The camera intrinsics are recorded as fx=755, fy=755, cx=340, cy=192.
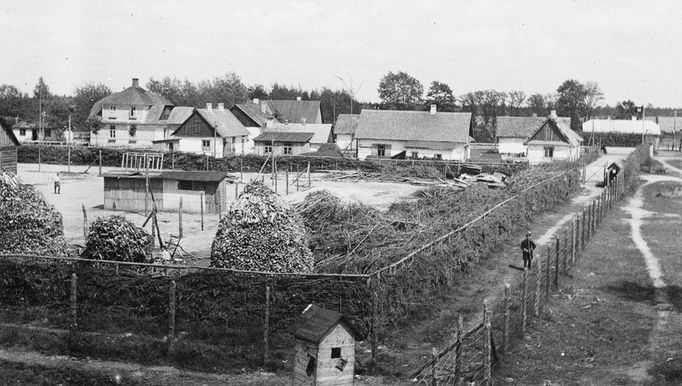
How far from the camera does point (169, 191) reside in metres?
35.4

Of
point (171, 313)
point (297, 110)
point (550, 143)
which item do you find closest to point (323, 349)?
point (171, 313)

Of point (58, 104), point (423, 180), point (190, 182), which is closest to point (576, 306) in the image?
point (190, 182)

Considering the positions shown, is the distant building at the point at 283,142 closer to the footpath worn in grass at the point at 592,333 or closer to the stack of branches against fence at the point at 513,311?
the stack of branches against fence at the point at 513,311

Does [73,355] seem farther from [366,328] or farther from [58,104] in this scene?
[58,104]

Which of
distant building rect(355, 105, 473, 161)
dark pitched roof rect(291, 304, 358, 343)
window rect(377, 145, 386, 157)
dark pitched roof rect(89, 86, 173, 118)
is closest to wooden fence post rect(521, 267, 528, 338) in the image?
dark pitched roof rect(291, 304, 358, 343)

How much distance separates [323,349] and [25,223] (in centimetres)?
1213

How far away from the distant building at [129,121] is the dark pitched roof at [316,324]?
80.3 metres

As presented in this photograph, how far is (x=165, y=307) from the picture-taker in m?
15.9

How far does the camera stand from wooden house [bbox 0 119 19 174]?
4897 cm

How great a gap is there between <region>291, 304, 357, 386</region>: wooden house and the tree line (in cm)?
9893

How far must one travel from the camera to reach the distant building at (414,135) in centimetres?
6956

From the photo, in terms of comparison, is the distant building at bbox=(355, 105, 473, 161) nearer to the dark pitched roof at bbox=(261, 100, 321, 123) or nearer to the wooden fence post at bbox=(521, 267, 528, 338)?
the dark pitched roof at bbox=(261, 100, 321, 123)

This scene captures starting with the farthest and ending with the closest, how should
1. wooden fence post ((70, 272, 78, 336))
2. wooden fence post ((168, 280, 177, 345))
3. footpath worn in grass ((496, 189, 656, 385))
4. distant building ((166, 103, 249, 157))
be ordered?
distant building ((166, 103, 249, 157)), wooden fence post ((70, 272, 78, 336)), wooden fence post ((168, 280, 177, 345)), footpath worn in grass ((496, 189, 656, 385))

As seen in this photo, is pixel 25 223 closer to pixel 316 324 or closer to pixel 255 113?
pixel 316 324
